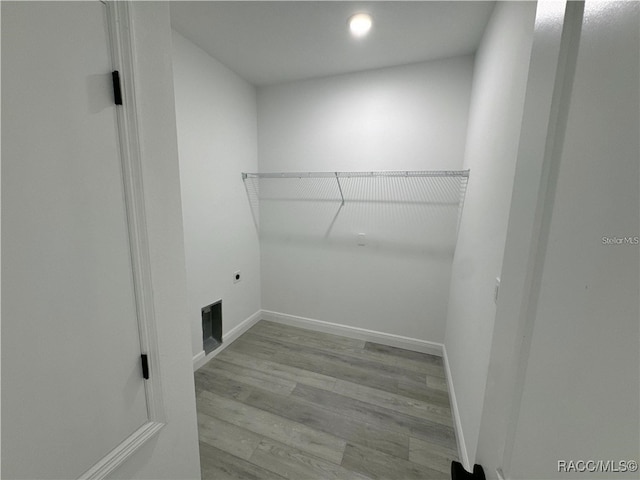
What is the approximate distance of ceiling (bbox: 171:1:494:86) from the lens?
4.96 ft

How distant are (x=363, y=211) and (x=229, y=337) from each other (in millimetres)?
1895

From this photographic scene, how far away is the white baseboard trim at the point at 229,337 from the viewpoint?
221 cm

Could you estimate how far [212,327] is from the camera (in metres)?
2.46

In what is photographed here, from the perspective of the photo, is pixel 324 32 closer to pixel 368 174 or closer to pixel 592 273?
pixel 368 174

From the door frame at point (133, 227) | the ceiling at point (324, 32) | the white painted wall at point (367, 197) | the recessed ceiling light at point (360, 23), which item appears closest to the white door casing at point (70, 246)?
the door frame at point (133, 227)

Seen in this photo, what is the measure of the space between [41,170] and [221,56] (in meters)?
2.03

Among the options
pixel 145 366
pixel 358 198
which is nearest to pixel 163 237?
pixel 145 366

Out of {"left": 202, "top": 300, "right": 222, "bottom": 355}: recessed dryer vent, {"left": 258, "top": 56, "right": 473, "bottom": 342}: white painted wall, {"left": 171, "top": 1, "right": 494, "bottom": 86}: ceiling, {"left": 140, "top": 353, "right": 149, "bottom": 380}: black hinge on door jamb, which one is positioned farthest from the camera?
{"left": 202, "top": 300, "right": 222, "bottom": 355}: recessed dryer vent

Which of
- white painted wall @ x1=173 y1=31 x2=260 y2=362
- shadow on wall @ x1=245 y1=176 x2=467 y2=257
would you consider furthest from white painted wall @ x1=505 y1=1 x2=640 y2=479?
white painted wall @ x1=173 y1=31 x2=260 y2=362

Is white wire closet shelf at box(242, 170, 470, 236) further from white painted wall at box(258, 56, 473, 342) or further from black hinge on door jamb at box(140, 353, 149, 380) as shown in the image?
black hinge on door jamb at box(140, 353, 149, 380)

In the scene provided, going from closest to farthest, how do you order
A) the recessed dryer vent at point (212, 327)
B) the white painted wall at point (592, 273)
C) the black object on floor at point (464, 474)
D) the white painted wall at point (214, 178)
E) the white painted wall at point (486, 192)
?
the white painted wall at point (592, 273)
the black object on floor at point (464, 474)
the white painted wall at point (486, 192)
the white painted wall at point (214, 178)
the recessed dryer vent at point (212, 327)

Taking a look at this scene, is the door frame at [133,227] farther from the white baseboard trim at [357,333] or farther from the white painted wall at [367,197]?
the white baseboard trim at [357,333]

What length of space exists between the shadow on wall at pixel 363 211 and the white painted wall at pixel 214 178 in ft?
1.03

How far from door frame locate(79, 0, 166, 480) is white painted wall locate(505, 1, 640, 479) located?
3.37 feet
